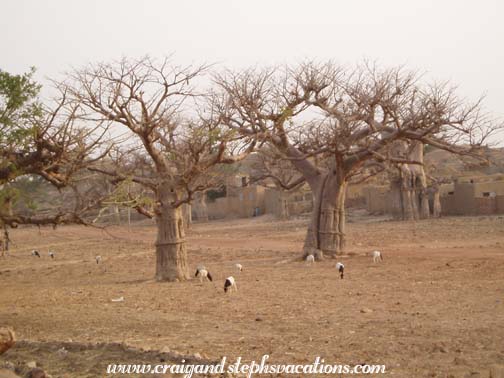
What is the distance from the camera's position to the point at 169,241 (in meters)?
12.1

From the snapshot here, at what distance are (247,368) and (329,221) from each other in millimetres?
11335

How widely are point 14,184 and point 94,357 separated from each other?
354 cm

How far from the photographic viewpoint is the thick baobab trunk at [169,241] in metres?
12.0

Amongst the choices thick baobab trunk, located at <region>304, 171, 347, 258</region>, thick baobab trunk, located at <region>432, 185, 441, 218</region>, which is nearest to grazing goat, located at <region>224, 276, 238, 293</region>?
thick baobab trunk, located at <region>304, 171, 347, 258</region>

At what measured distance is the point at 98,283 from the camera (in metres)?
12.8

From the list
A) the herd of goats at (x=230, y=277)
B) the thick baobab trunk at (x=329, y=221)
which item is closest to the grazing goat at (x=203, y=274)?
the herd of goats at (x=230, y=277)

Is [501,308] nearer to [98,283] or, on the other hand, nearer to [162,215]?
[162,215]

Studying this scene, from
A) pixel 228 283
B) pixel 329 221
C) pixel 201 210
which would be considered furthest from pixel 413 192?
pixel 228 283

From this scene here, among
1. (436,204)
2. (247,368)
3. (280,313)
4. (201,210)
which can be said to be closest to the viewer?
(247,368)

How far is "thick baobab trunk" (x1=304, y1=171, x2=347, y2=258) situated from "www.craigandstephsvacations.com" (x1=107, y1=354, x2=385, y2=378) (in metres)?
11.0

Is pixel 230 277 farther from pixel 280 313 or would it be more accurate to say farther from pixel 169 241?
pixel 280 313

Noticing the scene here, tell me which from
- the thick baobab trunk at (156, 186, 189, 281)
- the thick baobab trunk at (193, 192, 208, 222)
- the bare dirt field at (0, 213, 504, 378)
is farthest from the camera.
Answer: the thick baobab trunk at (193, 192, 208, 222)

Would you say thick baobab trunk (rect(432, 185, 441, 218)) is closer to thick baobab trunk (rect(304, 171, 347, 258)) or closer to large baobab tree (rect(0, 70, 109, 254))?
thick baobab trunk (rect(304, 171, 347, 258))

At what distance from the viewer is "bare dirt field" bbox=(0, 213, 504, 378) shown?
559cm
